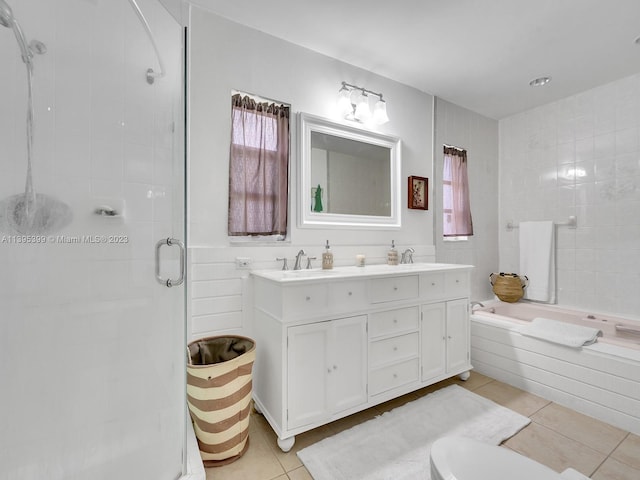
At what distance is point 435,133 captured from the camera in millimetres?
2678

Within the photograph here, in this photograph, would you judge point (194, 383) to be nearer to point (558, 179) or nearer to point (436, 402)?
point (436, 402)

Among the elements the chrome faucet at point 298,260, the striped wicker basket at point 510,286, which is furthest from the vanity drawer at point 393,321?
the striped wicker basket at point 510,286

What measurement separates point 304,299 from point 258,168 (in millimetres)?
903

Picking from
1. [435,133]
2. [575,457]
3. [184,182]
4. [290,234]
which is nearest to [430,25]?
[435,133]

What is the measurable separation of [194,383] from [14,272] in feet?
2.68

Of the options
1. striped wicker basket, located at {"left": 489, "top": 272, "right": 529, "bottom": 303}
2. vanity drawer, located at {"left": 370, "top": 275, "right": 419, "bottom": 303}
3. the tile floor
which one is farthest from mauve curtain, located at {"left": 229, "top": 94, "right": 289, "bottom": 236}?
striped wicker basket, located at {"left": 489, "top": 272, "right": 529, "bottom": 303}

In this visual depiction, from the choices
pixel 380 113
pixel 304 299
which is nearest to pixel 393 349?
pixel 304 299

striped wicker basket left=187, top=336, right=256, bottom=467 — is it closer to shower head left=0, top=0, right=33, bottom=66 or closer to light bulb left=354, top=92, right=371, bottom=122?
shower head left=0, top=0, right=33, bottom=66

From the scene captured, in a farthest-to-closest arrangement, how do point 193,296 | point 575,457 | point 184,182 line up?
point 193,296 → point 575,457 → point 184,182

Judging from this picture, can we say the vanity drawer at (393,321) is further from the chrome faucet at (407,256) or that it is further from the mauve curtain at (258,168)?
the mauve curtain at (258,168)

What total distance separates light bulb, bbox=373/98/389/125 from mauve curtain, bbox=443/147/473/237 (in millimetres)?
914

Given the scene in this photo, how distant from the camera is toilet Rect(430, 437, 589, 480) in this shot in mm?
795

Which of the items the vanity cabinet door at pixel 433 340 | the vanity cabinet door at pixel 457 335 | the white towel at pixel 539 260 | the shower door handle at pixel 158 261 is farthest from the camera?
the white towel at pixel 539 260

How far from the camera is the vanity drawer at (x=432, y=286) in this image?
189 cm
